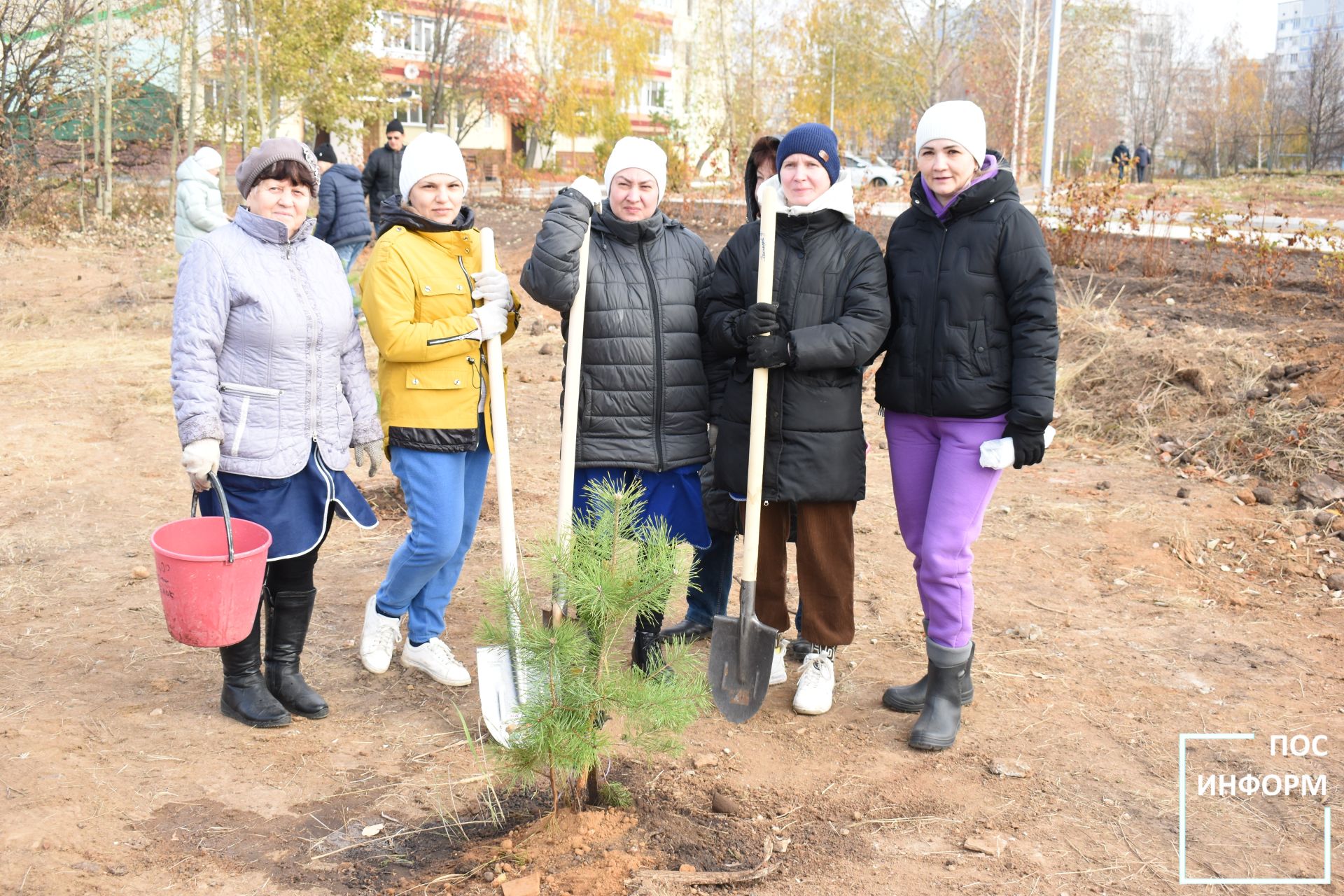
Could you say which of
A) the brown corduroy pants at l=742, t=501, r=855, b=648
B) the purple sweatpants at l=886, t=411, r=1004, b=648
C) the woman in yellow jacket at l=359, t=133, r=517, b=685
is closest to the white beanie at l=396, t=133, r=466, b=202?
the woman in yellow jacket at l=359, t=133, r=517, b=685

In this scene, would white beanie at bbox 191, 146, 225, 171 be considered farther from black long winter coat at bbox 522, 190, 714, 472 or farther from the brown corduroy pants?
the brown corduroy pants

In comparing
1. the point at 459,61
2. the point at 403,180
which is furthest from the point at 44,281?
the point at 459,61

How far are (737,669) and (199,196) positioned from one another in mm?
7320

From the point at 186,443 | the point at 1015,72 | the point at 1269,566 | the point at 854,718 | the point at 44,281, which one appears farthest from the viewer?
the point at 1015,72

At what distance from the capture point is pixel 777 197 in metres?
3.46

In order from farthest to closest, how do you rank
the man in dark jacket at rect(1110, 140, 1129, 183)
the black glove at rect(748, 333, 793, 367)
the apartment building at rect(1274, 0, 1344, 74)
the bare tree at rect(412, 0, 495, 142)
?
1. the apartment building at rect(1274, 0, 1344, 74)
2. the bare tree at rect(412, 0, 495, 142)
3. the man in dark jacket at rect(1110, 140, 1129, 183)
4. the black glove at rect(748, 333, 793, 367)

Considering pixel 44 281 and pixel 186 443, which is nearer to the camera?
pixel 186 443

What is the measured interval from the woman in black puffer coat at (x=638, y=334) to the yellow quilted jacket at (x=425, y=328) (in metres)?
0.27

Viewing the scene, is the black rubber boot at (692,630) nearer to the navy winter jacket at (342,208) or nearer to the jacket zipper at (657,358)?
the jacket zipper at (657,358)

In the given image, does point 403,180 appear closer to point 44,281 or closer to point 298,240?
point 298,240

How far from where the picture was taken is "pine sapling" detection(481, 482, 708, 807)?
2.73m

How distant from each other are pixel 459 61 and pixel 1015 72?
55.4 feet

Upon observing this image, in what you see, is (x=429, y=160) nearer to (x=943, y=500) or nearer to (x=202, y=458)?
(x=202, y=458)

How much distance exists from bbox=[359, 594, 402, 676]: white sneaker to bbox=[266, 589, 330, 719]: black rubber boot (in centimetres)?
32
